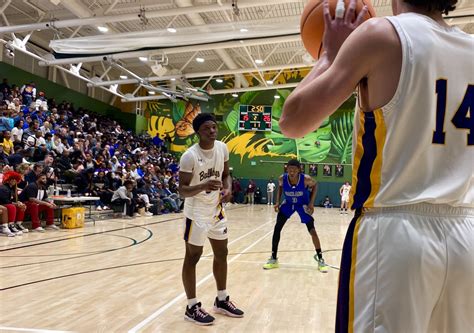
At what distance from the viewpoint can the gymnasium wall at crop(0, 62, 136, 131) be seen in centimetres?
1766

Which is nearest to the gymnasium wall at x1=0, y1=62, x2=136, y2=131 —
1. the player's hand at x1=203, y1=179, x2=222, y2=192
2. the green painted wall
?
the green painted wall

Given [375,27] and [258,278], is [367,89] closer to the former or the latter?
[375,27]

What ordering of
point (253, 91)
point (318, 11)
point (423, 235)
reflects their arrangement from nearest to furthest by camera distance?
point (423, 235) → point (318, 11) → point (253, 91)

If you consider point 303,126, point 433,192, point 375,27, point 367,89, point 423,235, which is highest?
point 375,27

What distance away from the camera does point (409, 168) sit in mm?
1179

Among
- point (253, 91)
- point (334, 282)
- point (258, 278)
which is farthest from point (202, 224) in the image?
point (253, 91)

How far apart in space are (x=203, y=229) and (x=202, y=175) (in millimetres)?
505

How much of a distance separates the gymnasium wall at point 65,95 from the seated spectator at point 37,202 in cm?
946

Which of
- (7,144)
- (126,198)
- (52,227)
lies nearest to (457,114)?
(52,227)

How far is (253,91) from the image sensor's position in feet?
87.2

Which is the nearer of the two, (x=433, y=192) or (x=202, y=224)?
(x=433, y=192)

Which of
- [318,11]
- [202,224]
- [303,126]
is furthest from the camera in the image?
[202,224]

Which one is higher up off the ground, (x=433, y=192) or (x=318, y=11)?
(x=318, y=11)

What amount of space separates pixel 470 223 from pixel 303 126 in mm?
533
